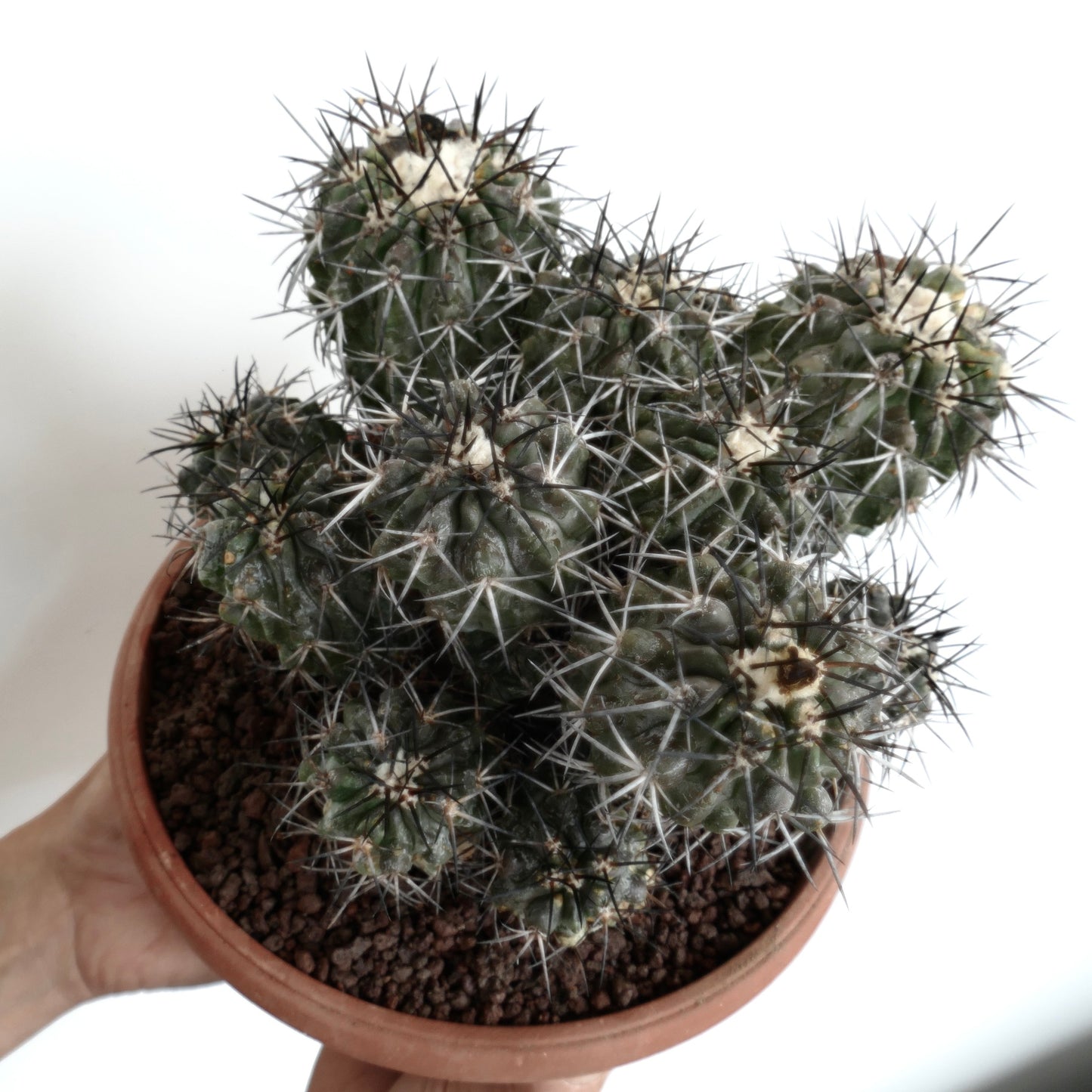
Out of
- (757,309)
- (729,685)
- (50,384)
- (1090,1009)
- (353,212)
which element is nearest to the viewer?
(729,685)

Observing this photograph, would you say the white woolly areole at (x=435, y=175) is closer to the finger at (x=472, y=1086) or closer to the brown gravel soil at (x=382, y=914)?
the brown gravel soil at (x=382, y=914)

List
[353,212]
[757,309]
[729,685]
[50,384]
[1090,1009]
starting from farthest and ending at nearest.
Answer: [1090,1009]
[50,384]
[757,309]
[353,212]
[729,685]

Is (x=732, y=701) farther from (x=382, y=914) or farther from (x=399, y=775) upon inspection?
(x=382, y=914)

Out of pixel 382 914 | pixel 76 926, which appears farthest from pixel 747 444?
pixel 76 926

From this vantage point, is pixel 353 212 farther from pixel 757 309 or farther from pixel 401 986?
pixel 401 986

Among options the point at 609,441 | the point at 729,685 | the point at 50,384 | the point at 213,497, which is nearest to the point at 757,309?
the point at 609,441

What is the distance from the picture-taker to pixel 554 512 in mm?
753

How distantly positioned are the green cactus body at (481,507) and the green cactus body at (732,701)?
82mm

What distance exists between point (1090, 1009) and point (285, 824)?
1.57 meters

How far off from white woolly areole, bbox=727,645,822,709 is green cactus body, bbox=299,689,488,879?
1.09ft

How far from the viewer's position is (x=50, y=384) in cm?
151

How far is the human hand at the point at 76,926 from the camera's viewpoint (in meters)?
1.21

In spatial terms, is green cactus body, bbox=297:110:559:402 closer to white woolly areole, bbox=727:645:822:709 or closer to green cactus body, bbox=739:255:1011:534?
green cactus body, bbox=739:255:1011:534

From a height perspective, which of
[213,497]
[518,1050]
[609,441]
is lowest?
[518,1050]
